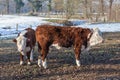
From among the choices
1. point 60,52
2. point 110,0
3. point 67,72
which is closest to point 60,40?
point 67,72

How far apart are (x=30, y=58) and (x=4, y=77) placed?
7.11ft

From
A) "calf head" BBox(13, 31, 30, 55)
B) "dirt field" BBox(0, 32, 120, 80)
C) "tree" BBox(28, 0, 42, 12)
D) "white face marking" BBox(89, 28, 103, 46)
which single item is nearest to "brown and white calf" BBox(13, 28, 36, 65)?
"calf head" BBox(13, 31, 30, 55)

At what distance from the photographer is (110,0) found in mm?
58125

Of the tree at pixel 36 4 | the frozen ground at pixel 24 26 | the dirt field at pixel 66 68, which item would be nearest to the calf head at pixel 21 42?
the dirt field at pixel 66 68

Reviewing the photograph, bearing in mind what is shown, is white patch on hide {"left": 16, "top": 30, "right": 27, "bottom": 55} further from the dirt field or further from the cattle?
the dirt field

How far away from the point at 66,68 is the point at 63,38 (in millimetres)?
1012

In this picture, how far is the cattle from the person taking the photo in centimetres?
1072

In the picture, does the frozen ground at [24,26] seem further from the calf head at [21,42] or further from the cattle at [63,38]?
the cattle at [63,38]

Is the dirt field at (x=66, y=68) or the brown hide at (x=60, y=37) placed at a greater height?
the brown hide at (x=60, y=37)

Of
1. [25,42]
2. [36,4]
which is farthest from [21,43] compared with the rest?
[36,4]

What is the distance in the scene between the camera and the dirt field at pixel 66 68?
9719 millimetres

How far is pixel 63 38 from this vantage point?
1084 centimetres

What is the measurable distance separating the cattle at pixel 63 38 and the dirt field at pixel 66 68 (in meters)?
0.47

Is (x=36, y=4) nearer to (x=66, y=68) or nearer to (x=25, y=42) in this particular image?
(x=25, y=42)
